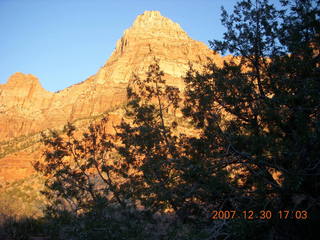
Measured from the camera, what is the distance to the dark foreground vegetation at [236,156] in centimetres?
697

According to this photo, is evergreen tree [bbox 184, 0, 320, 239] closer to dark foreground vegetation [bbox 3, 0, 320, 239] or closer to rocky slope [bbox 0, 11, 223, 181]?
dark foreground vegetation [bbox 3, 0, 320, 239]

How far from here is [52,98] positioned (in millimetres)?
117438

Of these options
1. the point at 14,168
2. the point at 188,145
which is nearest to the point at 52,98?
the point at 14,168

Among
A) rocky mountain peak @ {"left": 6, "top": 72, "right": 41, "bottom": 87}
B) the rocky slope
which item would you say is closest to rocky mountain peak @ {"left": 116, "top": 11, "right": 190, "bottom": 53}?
the rocky slope

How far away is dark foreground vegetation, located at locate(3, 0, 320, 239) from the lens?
22.9ft

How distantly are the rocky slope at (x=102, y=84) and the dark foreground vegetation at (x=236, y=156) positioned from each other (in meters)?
75.8

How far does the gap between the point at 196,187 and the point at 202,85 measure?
3.56m

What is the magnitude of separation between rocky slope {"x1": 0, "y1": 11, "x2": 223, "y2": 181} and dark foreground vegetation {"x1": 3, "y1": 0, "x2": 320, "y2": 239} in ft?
249

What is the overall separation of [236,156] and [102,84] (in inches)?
3833

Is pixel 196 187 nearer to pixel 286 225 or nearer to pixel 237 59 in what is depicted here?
pixel 286 225

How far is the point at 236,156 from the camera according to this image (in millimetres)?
7543

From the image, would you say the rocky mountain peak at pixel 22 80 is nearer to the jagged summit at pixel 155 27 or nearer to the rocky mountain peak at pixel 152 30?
the rocky mountain peak at pixel 152 30

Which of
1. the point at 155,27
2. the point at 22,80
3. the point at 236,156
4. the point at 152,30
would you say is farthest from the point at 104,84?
the point at 236,156

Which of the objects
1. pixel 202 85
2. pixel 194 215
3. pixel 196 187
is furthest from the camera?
pixel 202 85
